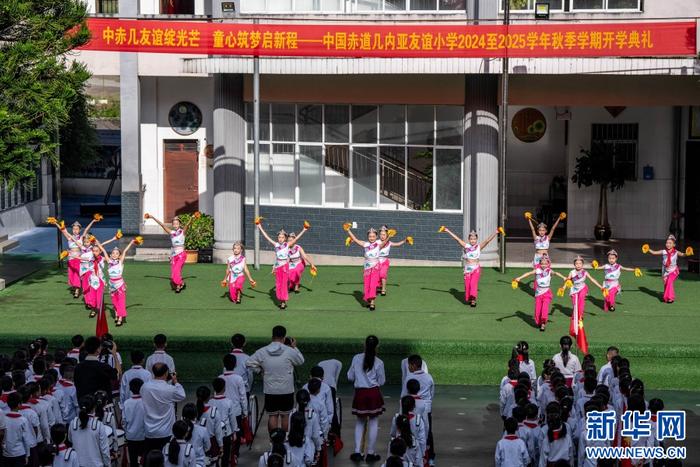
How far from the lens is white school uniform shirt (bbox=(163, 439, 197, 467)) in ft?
41.8

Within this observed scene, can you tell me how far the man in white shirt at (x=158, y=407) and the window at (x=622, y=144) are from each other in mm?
21433

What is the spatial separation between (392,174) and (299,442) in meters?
18.0

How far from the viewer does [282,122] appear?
31203 mm

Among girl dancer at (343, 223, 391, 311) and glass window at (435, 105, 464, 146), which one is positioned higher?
glass window at (435, 105, 464, 146)

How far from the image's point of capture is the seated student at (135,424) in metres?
14.4

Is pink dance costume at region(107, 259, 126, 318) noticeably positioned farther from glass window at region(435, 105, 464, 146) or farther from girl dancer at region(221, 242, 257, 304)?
glass window at region(435, 105, 464, 146)

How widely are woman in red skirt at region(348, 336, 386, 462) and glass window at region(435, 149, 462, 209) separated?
47.1ft

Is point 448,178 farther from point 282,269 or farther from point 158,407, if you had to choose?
point 158,407

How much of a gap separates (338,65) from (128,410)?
15855 millimetres

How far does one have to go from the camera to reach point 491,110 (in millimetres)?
29172

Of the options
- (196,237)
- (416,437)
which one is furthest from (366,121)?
(416,437)

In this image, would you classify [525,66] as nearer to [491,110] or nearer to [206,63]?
[491,110]

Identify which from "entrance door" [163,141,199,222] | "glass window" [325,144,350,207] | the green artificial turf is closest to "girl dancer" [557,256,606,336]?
the green artificial turf

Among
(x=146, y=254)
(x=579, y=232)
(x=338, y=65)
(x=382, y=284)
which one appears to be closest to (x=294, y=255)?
(x=382, y=284)
